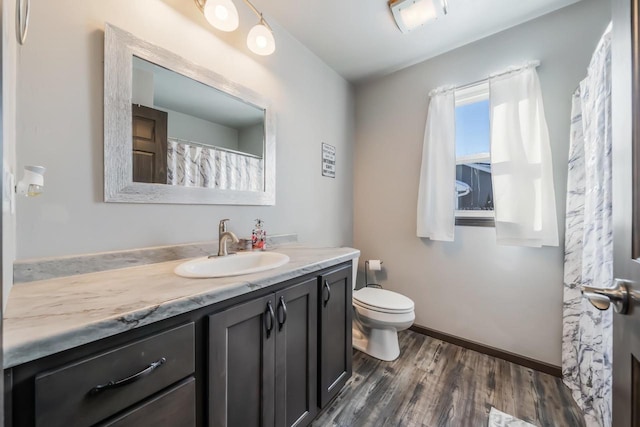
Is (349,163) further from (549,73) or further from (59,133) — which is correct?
(59,133)

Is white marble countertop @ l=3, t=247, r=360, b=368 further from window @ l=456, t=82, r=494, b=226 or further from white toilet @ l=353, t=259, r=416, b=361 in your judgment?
window @ l=456, t=82, r=494, b=226

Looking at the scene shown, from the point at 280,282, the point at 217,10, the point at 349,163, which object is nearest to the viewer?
the point at 280,282

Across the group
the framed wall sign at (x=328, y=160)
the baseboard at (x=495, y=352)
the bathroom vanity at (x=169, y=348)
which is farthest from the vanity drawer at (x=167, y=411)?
the baseboard at (x=495, y=352)

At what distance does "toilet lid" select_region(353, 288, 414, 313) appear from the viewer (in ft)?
5.55

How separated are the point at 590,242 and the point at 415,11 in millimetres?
1704

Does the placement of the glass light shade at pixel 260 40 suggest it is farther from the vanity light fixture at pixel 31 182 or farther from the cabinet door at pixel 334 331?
the cabinet door at pixel 334 331

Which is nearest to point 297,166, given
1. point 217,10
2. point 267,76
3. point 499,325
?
point 267,76

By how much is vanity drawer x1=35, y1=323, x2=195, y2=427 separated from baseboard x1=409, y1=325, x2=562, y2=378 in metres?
2.02

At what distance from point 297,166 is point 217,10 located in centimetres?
102

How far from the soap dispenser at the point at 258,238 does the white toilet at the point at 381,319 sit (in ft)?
1.97

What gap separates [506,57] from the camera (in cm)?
178

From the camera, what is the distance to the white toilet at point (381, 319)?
169 centimetres

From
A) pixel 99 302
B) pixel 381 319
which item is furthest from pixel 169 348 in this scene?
pixel 381 319

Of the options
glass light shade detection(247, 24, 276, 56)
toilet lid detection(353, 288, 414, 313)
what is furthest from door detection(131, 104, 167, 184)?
toilet lid detection(353, 288, 414, 313)
